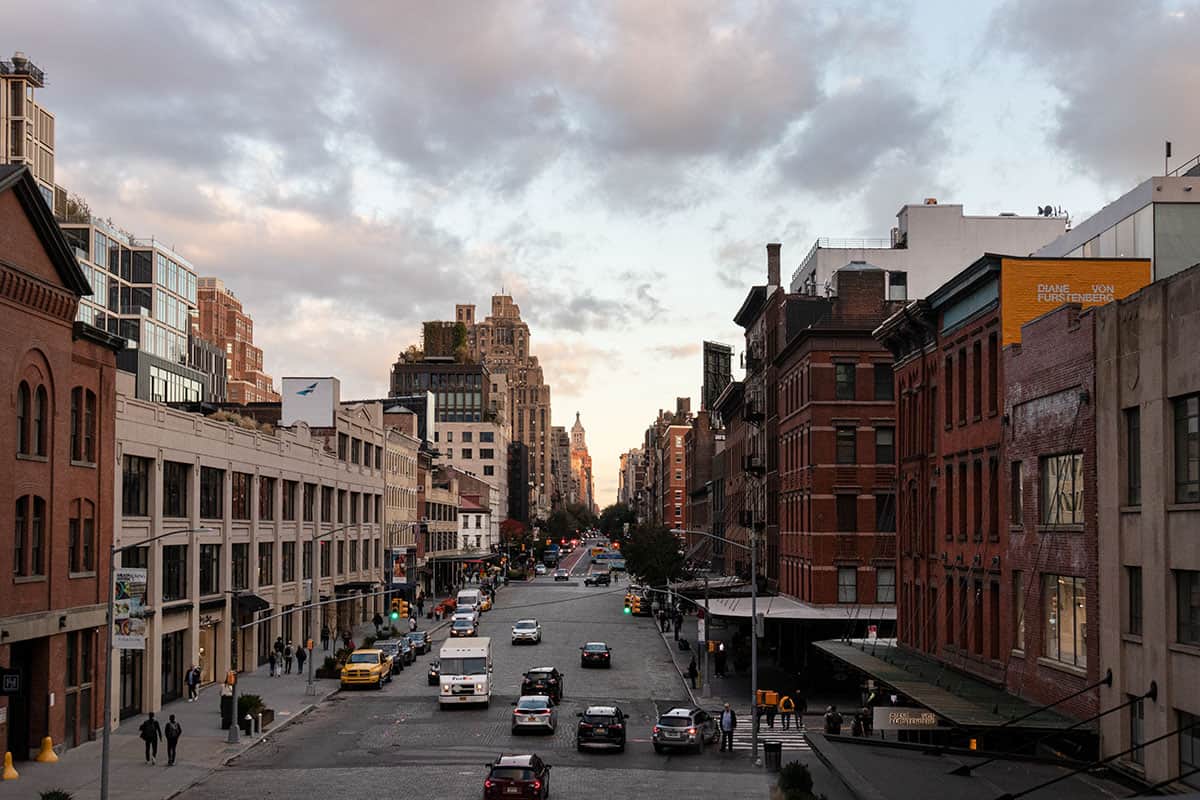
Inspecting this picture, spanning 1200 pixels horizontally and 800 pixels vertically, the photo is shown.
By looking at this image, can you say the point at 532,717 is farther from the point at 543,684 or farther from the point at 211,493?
the point at 211,493

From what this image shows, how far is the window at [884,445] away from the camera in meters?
69.6

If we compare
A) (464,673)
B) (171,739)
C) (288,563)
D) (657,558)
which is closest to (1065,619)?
(171,739)

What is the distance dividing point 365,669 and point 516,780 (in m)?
31.2

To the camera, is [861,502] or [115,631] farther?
[861,502]

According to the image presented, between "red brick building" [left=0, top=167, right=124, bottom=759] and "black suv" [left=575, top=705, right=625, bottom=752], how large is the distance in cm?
1703

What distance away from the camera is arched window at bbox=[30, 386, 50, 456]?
146 ft

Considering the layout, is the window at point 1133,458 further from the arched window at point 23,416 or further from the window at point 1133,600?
the arched window at point 23,416

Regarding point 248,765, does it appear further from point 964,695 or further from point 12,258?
point 964,695

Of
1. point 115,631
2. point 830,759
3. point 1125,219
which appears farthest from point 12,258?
A: point 1125,219

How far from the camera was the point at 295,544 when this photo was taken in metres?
82.6

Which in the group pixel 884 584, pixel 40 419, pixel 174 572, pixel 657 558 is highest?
pixel 40 419

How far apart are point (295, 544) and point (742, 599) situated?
88.3ft

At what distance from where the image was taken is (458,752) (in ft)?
149

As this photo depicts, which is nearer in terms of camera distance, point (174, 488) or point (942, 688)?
point (942, 688)
